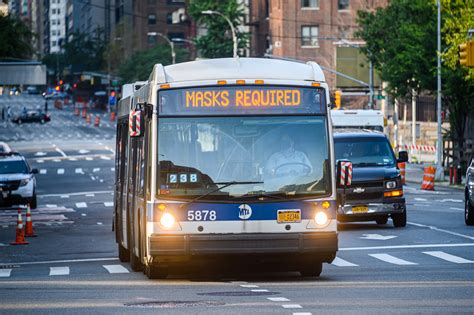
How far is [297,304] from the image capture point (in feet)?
51.0

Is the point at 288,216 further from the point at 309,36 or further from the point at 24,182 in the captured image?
the point at 309,36

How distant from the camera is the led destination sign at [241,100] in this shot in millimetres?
19109

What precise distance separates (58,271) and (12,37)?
45.8m

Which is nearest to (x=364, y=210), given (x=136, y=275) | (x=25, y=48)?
(x=136, y=275)

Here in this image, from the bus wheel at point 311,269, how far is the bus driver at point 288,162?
1.47 m

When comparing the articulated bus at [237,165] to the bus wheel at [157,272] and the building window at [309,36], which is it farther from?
the building window at [309,36]

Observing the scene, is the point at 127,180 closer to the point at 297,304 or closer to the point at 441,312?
the point at 297,304

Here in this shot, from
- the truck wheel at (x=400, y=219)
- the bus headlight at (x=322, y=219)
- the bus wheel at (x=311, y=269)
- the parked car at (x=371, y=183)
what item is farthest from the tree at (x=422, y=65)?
the bus headlight at (x=322, y=219)

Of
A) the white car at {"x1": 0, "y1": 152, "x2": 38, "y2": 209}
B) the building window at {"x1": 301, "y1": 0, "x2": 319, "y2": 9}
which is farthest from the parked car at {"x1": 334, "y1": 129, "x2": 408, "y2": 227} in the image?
the building window at {"x1": 301, "y1": 0, "x2": 319, "y2": 9}

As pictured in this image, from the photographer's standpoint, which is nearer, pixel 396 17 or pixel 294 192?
pixel 294 192

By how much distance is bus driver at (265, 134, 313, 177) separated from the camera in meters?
18.8

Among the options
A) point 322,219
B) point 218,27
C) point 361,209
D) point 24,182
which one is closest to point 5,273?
point 322,219

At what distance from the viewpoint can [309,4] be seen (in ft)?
370

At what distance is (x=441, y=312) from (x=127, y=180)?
8.75 meters
